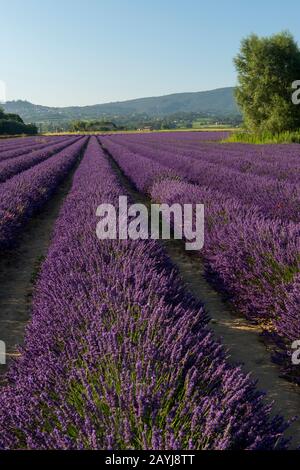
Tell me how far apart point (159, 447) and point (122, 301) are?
1.28m

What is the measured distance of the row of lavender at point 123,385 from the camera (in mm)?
1534

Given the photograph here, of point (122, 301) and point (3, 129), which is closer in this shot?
point (122, 301)

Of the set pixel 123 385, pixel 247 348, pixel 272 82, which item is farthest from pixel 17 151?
pixel 123 385

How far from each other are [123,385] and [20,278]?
13.0 feet

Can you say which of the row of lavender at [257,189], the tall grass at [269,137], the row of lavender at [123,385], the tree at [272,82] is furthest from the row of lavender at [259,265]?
Result: the tree at [272,82]

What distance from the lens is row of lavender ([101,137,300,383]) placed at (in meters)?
3.11

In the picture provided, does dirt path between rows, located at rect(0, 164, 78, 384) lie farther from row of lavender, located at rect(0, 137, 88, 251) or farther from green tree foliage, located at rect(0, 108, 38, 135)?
green tree foliage, located at rect(0, 108, 38, 135)

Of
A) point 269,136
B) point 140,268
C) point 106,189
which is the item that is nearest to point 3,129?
point 269,136

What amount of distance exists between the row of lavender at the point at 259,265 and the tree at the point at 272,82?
2095 cm

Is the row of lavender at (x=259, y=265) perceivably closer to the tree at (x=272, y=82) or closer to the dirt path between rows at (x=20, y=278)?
the dirt path between rows at (x=20, y=278)

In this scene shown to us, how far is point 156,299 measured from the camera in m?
2.59

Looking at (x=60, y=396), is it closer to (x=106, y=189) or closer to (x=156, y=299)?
(x=156, y=299)

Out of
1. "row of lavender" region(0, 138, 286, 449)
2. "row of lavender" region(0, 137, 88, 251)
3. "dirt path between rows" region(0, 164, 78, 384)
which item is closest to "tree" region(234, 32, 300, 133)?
"row of lavender" region(0, 137, 88, 251)

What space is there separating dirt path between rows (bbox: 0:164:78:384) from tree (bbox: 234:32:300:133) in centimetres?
1876
